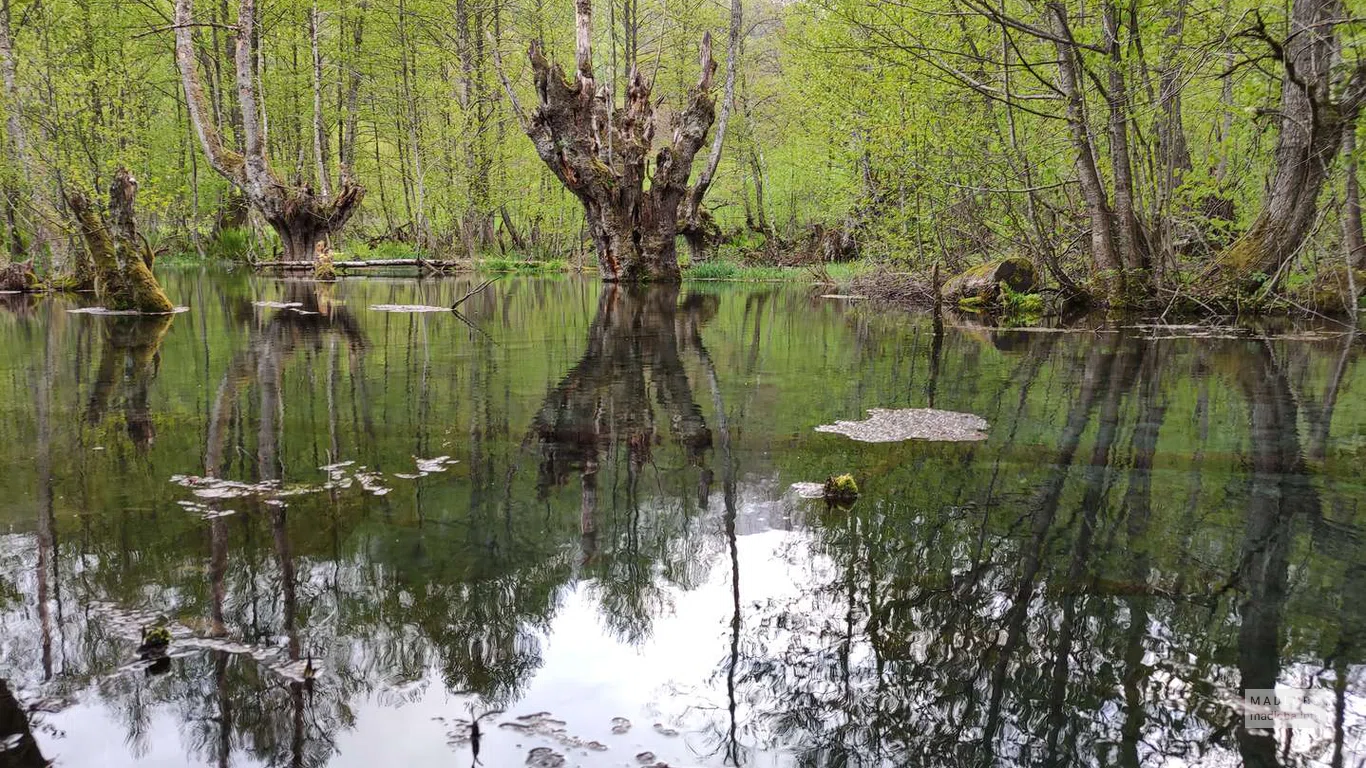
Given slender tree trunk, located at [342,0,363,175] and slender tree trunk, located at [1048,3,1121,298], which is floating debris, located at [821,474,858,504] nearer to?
slender tree trunk, located at [1048,3,1121,298]

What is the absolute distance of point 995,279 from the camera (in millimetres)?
14453

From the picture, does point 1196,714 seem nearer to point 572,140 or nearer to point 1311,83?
point 1311,83

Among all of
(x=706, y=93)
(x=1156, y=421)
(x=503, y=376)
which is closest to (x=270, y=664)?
(x=503, y=376)

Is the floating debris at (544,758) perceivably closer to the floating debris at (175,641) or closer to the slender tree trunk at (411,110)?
the floating debris at (175,641)

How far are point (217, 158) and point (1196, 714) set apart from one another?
77.9ft

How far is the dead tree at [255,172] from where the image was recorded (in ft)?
62.1

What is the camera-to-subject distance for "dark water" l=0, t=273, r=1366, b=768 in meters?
2.18

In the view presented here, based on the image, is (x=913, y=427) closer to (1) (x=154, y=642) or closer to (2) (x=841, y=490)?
(2) (x=841, y=490)

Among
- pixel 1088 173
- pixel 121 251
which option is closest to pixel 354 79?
pixel 121 251

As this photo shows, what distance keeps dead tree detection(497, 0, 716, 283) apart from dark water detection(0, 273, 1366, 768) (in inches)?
575

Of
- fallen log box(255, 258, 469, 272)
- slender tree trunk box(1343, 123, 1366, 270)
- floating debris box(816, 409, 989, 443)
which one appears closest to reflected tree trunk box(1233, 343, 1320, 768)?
floating debris box(816, 409, 989, 443)

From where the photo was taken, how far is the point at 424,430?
5309mm

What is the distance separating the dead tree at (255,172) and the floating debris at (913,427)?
18.0m

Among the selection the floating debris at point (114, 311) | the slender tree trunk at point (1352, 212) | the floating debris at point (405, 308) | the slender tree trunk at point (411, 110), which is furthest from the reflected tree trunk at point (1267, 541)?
the slender tree trunk at point (411, 110)
